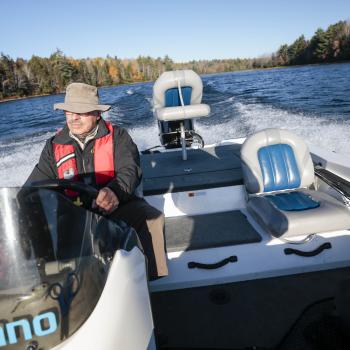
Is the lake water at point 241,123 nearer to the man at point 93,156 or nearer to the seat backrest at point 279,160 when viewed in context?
the seat backrest at point 279,160

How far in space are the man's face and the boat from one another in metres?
0.54

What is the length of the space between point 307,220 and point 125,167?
1185 millimetres

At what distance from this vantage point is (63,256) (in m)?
0.94

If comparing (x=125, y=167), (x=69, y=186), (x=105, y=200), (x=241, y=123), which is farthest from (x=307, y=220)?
(x=241, y=123)

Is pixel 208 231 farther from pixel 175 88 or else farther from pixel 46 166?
pixel 175 88

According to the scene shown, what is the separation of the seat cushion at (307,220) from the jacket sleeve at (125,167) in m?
0.94

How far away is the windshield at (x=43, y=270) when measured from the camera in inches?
32.4

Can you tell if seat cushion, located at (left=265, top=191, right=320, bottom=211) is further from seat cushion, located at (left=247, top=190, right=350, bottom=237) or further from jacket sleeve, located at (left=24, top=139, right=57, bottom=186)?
jacket sleeve, located at (left=24, top=139, right=57, bottom=186)

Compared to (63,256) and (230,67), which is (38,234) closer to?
(63,256)

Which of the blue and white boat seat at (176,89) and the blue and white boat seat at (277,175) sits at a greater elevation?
the blue and white boat seat at (176,89)

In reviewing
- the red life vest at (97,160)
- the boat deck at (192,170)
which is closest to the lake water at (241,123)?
the boat deck at (192,170)

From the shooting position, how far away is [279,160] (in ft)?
8.40

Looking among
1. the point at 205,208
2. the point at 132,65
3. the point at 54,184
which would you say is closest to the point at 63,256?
the point at 54,184

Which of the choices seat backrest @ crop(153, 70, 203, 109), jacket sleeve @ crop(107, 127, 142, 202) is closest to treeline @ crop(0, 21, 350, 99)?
seat backrest @ crop(153, 70, 203, 109)
